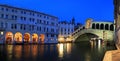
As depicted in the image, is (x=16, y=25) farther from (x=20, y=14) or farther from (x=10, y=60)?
(x=10, y=60)

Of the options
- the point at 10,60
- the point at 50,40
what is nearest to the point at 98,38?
the point at 50,40

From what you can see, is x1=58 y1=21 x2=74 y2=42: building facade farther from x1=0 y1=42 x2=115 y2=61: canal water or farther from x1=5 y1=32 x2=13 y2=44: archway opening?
A: x1=0 y1=42 x2=115 y2=61: canal water

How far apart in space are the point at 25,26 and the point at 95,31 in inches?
768

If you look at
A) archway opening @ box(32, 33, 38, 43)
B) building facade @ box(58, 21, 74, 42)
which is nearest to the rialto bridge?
building facade @ box(58, 21, 74, 42)

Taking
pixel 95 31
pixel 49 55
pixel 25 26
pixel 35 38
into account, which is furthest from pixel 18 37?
pixel 49 55

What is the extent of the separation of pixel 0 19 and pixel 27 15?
36.1ft

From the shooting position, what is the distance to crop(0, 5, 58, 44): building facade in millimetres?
63750

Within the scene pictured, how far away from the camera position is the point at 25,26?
71.5m

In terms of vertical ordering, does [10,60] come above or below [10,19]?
below

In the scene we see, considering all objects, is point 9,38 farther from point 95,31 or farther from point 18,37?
Answer: point 95,31

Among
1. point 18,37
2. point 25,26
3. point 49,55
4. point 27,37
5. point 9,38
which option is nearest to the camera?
point 49,55

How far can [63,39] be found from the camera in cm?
9231

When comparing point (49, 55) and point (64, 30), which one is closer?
point (49, 55)

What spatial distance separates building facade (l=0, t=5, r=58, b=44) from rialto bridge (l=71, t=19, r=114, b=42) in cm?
770
